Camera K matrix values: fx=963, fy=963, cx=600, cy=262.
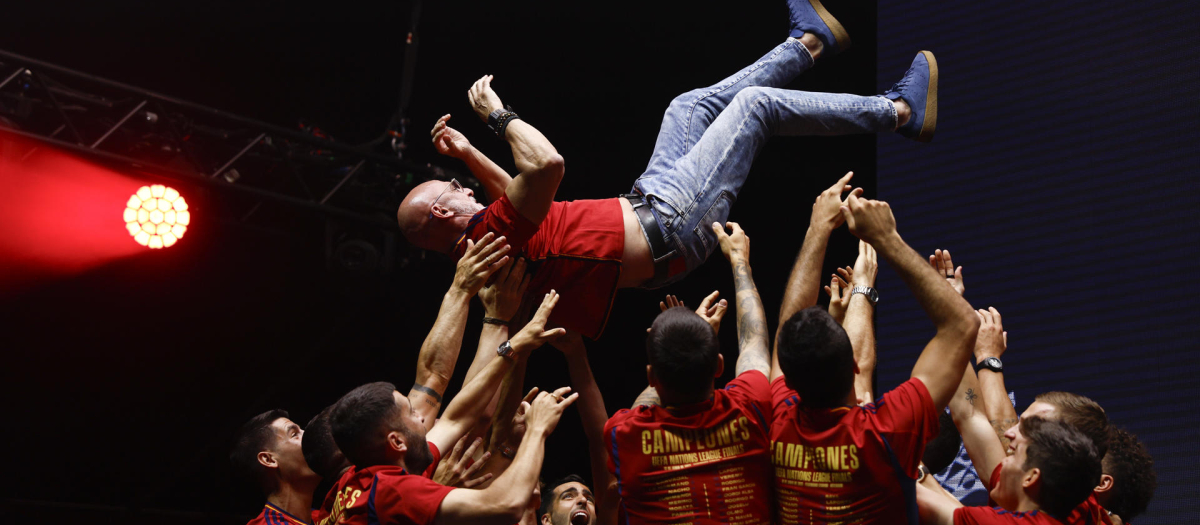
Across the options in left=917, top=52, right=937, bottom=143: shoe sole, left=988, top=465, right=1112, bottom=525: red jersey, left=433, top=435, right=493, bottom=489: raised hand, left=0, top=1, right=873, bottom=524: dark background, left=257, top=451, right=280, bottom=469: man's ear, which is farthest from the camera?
left=0, top=1, right=873, bottom=524: dark background

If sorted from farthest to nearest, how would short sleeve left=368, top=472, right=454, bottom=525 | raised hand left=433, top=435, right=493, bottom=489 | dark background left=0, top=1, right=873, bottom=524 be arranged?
dark background left=0, top=1, right=873, bottom=524 → raised hand left=433, top=435, right=493, bottom=489 → short sleeve left=368, top=472, right=454, bottom=525

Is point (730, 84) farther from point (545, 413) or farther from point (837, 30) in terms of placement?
point (545, 413)

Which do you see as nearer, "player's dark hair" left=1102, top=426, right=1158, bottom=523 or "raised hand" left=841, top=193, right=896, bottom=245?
"raised hand" left=841, top=193, right=896, bottom=245

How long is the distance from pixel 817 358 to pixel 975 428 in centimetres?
87

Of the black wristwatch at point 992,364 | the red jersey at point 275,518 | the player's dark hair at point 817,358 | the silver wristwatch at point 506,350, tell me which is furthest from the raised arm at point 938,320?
the red jersey at point 275,518

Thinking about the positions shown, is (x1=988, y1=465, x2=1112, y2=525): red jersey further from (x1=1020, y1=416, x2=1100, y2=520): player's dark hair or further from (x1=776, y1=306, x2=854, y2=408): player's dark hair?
(x1=776, y1=306, x2=854, y2=408): player's dark hair

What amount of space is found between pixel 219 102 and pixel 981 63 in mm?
4426

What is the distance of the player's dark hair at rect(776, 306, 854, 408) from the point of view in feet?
6.66

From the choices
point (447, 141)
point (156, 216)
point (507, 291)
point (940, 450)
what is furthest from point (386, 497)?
point (156, 216)

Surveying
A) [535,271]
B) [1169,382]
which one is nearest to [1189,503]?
[1169,382]

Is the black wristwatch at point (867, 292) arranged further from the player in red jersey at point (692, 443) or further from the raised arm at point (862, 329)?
the player in red jersey at point (692, 443)

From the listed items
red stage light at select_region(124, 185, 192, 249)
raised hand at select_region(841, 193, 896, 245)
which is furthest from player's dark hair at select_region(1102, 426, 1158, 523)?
red stage light at select_region(124, 185, 192, 249)

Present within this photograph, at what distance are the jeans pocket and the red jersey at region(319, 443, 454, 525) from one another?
1.29 m

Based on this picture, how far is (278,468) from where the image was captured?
11.3 feet
